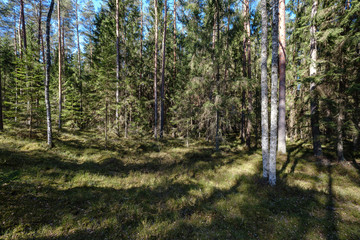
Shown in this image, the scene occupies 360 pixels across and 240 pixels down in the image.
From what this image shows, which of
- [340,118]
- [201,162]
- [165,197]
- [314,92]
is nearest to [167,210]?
[165,197]

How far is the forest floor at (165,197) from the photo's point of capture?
4.24m

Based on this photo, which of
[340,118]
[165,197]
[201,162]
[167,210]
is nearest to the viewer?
[167,210]

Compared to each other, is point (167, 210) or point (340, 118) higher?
point (340, 118)

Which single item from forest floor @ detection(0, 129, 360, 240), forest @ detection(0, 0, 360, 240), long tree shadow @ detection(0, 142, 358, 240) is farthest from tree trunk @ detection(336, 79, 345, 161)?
long tree shadow @ detection(0, 142, 358, 240)

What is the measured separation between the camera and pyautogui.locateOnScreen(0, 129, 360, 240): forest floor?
4.24m

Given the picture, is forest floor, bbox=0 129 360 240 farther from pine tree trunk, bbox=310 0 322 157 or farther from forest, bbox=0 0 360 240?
pine tree trunk, bbox=310 0 322 157

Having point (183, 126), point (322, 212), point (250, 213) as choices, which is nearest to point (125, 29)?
point (183, 126)

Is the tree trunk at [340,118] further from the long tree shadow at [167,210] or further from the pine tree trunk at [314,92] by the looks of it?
the long tree shadow at [167,210]

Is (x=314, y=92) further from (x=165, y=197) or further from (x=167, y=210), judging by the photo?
(x=167, y=210)

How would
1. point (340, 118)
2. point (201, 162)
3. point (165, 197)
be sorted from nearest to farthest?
point (165, 197) < point (340, 118) < point (201, 162)

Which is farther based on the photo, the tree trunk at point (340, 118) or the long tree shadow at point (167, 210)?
the tree trunk at point (340, 118)

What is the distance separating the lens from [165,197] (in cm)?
632

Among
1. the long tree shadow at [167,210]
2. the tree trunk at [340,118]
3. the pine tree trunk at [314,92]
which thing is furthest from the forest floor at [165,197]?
the pine tree trunk at [314,92]

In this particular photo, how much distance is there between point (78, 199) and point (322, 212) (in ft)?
31.9
